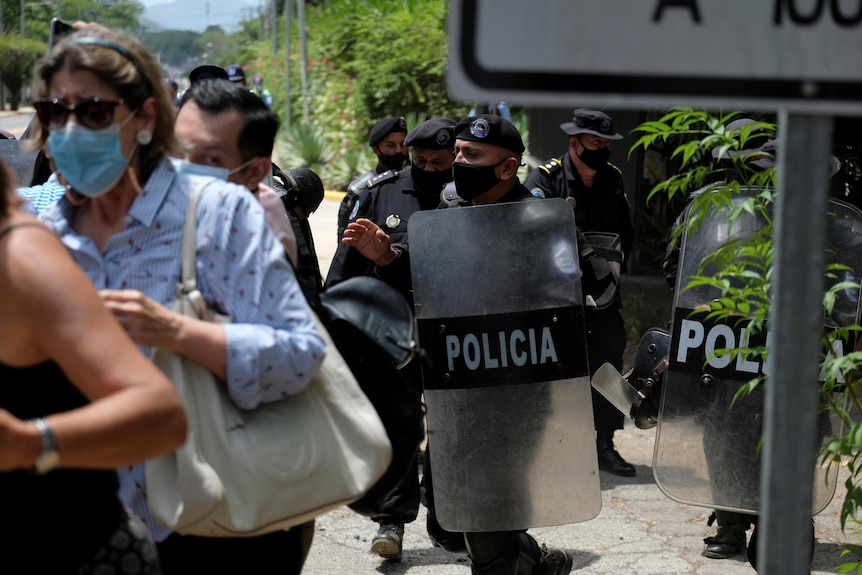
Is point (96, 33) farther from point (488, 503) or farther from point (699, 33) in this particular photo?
point (488, 503)

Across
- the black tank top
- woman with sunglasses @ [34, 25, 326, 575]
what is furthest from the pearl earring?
the black tank top

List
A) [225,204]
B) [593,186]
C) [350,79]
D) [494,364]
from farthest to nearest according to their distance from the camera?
[350,79], [593,186], [494,364], [225,204]

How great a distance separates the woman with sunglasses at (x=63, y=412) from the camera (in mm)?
1816

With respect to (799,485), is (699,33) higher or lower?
higher

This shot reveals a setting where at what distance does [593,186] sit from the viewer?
22.4ft

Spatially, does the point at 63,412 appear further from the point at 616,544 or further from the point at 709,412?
the point at 616,544

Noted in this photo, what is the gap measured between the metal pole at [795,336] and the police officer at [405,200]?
3807 millimetres

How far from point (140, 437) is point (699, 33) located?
101 centimetres

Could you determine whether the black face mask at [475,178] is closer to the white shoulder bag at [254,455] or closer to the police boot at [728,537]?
the police boot at [728,537]

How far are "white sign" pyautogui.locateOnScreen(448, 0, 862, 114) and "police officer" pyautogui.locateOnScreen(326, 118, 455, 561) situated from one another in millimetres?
3717

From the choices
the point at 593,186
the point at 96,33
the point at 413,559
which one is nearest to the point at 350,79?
the point at 593,186

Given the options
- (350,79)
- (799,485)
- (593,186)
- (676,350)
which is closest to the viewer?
(799,485)

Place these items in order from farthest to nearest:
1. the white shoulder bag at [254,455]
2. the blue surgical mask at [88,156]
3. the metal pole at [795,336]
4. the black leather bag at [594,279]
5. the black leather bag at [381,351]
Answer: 1. the black leather bag at [594,279]
2. the black leather bag at [381,351]
3. the blue surgical mask at [88,156]
4. the white shoulder bag at [254,455]
5. the metal pole at [795,336]

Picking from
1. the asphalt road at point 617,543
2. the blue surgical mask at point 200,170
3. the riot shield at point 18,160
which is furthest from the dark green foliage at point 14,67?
the blue surgical mask at point 200,170
